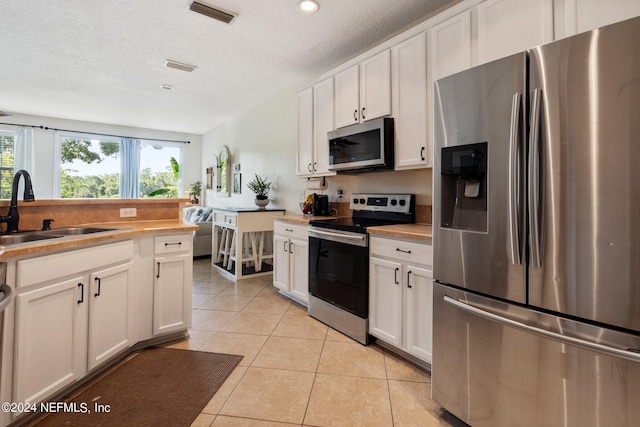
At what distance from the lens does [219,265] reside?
4809 mm

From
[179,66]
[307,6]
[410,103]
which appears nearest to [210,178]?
[179,66]

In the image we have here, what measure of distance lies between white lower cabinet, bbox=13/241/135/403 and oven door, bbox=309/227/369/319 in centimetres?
143

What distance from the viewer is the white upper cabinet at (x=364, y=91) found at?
2.47m

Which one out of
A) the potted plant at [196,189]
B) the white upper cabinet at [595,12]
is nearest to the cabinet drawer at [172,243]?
the white upper cabinet at [595,12]

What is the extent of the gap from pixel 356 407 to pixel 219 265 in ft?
11.9

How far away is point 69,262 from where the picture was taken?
164 centimetres

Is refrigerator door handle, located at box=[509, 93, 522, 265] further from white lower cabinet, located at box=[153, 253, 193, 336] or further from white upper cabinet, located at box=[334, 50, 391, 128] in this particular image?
white lower cabinet, located at box=[153, 253, 193, 336]

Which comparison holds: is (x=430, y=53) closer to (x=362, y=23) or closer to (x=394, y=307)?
(x=362, y=23)

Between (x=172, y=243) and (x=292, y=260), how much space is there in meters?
1.24

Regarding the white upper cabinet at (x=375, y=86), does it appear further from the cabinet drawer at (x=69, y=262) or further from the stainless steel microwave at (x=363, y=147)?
the cabinet drawer at (x=69, y=262)

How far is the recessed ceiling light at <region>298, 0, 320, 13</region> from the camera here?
232 centimetres

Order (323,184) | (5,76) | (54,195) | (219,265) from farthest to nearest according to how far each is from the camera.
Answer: (54,195), (219,265), (5,76), (323,184)

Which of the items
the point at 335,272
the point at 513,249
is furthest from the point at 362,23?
the point at 513,249

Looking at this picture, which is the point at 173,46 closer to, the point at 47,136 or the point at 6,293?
the point at 6,293
